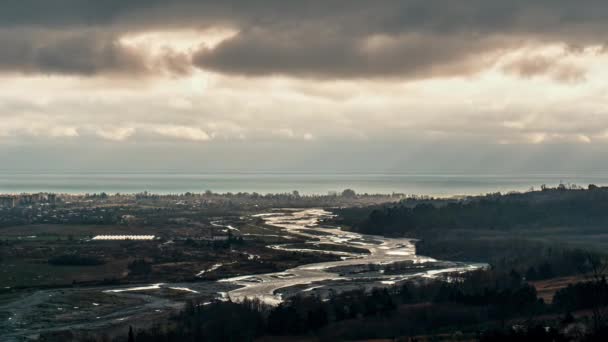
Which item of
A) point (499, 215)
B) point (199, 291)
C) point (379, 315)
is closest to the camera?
point (379, 315)

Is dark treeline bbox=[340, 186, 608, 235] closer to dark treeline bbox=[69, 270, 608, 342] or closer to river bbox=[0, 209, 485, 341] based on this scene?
river bbox=[0, 209, 485, 341]

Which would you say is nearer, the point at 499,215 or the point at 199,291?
the point at 199,291

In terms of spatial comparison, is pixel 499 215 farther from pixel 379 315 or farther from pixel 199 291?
pixel 379 315

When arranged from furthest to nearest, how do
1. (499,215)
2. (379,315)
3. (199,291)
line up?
1. (499,215)
2. (199,291)
3. (379,315)

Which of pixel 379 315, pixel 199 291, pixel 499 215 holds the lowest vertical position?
pixel 199 291

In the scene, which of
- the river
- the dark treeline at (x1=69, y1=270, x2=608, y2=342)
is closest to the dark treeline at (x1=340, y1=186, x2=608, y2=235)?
the river

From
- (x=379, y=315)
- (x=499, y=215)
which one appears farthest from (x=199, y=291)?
(x=499, y=215)

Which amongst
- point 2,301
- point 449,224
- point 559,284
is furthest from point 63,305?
point 449,224

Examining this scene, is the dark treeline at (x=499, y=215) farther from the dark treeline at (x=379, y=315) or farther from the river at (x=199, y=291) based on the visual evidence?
the dark treeline at (x=379, y=315)
